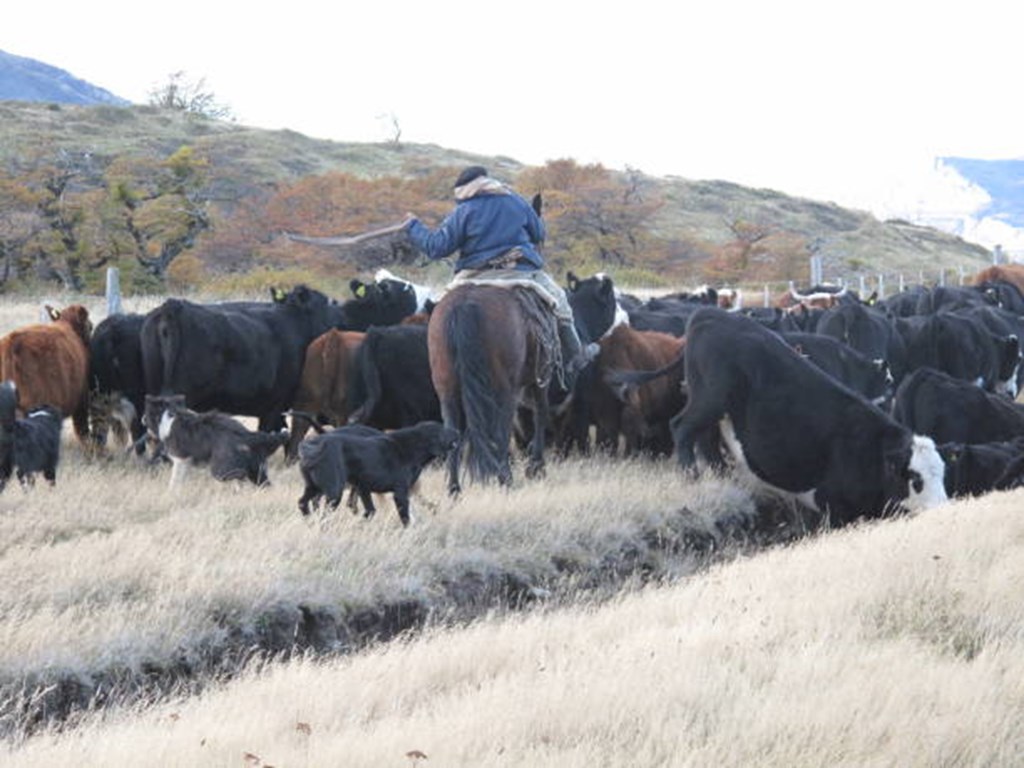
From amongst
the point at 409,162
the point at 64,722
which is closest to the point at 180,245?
the point at 409,162

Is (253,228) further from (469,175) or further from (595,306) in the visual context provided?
(469,175)

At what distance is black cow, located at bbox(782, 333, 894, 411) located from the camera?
16438 millimetres

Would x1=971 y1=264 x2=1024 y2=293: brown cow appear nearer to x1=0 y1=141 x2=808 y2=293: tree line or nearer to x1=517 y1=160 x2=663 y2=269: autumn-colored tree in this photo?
x1=0 y1=141 x2=808 y2=293: tree line

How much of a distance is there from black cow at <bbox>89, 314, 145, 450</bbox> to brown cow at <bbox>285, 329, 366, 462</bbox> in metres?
1.50

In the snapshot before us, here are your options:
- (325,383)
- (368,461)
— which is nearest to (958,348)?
(325,383)

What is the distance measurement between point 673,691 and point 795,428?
21.7 feet

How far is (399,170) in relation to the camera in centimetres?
7244

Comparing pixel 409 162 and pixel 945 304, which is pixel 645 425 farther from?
pixel 409 162

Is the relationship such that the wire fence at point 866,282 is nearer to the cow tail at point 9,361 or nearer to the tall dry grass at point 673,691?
the cow tail at point 9,361

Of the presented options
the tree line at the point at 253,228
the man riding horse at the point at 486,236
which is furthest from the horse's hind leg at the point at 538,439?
the tree line at the point at 253,228

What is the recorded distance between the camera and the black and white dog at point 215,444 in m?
12.2

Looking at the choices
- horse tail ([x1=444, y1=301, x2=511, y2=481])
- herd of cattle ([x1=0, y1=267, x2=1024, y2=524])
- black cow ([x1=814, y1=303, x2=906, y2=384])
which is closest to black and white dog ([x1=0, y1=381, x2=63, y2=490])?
herd of cattle ([x1=0, y1=267, x2=1024, y2=524])

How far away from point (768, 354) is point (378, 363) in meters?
3.62

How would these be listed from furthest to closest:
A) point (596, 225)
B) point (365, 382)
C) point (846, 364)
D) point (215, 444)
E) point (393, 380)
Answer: point (596, 225), point (846, 364), point (393, 380), point (365, 382), point (215, 444)
